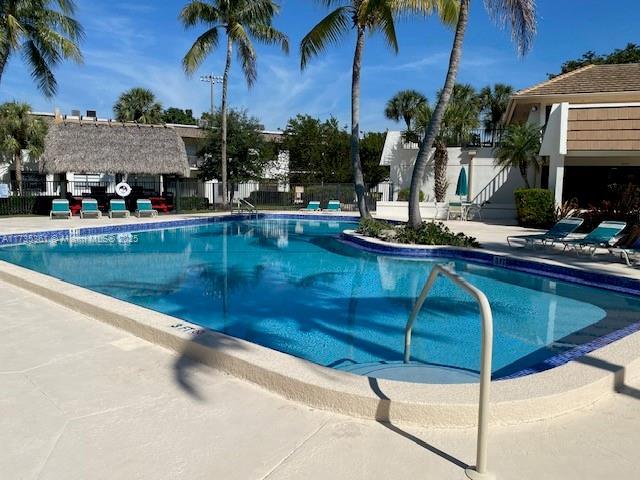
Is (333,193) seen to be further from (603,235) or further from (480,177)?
(603,235)

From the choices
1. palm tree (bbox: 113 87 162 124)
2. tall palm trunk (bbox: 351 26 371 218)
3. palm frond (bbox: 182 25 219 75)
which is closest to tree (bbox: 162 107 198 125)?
palm tree (bbox: 113 87 162 124)

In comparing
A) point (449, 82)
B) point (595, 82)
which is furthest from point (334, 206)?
point (449, 82)

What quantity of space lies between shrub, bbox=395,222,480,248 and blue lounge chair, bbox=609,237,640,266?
2997mm

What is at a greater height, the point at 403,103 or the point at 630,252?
the point at 403,103

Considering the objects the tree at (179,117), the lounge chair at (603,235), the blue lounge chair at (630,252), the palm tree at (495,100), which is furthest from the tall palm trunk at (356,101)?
the tree at (179,117)

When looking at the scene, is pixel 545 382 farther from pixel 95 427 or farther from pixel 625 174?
pixel 625 174

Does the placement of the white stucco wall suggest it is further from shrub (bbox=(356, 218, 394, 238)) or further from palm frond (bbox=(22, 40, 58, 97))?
palm frond (bbox=(22, 40, 58, 97))

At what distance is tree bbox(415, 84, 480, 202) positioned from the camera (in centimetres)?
2483

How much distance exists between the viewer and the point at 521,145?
19.7 metres

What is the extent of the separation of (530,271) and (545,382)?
7.17 m

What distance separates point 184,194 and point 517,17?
22099 mm

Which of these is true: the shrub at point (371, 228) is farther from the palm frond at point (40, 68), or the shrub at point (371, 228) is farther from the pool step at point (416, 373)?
the palm frond at point (40, 68)

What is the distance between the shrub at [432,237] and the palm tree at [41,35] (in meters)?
14.9

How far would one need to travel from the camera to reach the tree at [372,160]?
1570 inches
